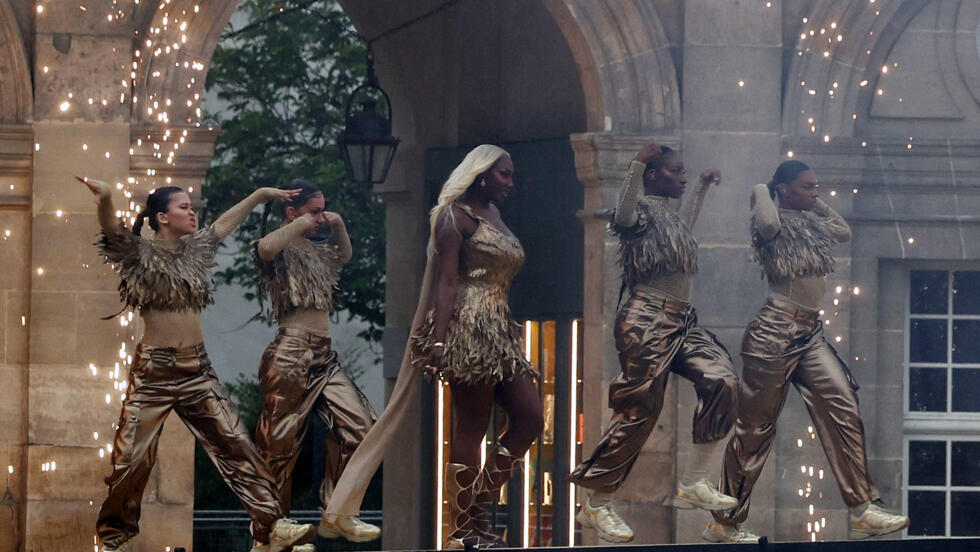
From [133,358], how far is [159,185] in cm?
115

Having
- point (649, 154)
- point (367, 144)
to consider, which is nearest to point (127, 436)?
point (649, 154)

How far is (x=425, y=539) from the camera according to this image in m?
16.0

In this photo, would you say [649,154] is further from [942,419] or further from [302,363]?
[942,419]

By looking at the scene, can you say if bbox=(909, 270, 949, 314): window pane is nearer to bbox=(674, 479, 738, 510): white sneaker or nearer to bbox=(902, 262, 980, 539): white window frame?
bbox=(902, 262, 980, 539): white window frame

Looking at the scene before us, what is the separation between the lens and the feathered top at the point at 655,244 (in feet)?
36.6

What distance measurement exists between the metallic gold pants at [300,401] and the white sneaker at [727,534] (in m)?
1.92

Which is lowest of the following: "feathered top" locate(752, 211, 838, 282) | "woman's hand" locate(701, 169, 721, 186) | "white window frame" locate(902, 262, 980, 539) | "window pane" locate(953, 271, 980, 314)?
"white window frame" locate(902, 262, 980, 539)

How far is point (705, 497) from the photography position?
1137 cm

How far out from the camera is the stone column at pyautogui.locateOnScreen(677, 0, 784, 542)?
12430 millimetres

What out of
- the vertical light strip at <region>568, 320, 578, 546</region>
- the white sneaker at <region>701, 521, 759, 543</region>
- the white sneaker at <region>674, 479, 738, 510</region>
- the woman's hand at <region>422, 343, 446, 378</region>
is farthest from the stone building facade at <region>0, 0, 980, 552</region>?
the vertical light strip at <region>568, 320, 578, 546</region>

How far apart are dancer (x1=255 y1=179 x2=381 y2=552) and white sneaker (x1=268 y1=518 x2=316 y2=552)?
48 cm

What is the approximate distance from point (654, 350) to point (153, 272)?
2537 mm

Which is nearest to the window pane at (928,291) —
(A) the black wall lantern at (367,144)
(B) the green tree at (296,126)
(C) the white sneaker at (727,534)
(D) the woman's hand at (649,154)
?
(C) the white sneaker at (727,534)

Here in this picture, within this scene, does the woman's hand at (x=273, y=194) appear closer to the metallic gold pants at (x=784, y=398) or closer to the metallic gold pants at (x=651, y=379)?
the metallic gold pants at (x=651, y=379)
